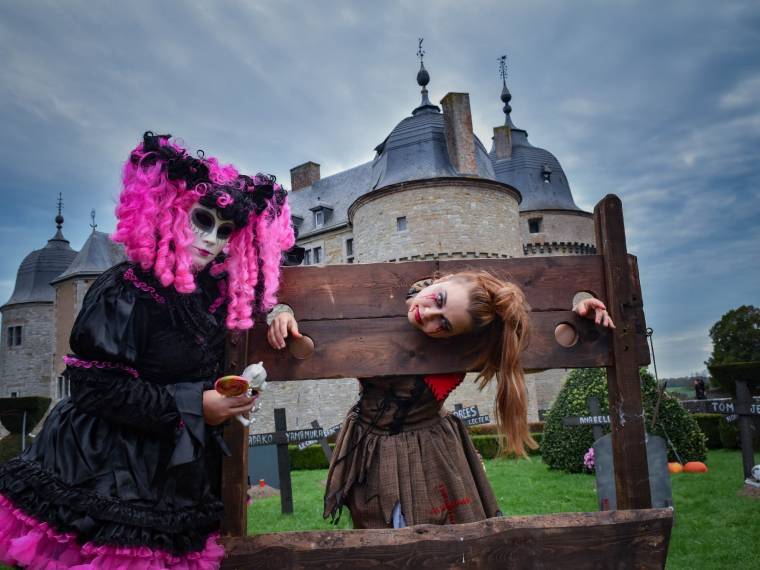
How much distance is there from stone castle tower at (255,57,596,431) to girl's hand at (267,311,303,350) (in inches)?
690

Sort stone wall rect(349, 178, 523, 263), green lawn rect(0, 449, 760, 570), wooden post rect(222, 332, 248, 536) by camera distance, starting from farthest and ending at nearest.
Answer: stone wall rect(349, 178, 523, 263), green lawn rect(0, 449, 760, 570), wooden post rect(222, 332, 248, 536)

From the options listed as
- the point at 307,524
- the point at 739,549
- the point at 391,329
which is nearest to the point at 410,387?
→ the point at 391,329

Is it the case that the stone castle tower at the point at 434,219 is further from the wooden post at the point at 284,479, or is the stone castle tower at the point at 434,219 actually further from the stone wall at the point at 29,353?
the stone wall at the point at 29,353

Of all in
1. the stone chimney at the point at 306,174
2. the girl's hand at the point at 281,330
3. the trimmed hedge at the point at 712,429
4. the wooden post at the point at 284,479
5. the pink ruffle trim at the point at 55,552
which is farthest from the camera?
the stone chimney at the point at 306,174

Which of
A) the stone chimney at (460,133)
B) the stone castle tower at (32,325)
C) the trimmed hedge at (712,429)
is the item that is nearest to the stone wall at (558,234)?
the stone chimney at (460,133)

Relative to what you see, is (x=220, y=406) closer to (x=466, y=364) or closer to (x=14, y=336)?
(x=466, y=364)

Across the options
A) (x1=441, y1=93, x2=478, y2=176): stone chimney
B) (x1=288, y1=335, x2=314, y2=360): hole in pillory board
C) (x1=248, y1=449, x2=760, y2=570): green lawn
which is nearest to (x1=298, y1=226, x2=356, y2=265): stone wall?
(x1=441, y1=93, x2=478, y2=176): stone chimney

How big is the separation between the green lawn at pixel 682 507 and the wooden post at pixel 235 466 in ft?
13.2

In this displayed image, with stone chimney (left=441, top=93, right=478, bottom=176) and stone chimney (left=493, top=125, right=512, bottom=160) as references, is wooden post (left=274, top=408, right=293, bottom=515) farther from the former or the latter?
stone chimney (left=493, top=125, right=512, bottom=160)

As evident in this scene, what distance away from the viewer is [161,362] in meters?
2.50

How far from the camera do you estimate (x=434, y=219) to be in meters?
22.8

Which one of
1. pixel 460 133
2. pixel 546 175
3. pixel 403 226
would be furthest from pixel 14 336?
pixel 546 175

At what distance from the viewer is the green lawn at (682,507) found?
539cm

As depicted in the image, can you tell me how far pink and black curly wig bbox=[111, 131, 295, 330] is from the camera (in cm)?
253
